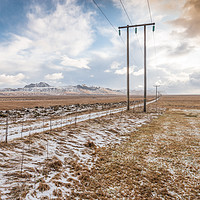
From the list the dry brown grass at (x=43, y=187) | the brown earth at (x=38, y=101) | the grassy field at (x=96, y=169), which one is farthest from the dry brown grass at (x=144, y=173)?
the brown earth at (x=38, y=101)

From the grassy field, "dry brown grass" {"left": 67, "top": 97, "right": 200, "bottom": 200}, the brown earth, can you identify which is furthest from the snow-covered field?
the brown earth

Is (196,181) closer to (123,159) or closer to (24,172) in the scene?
(123,159)

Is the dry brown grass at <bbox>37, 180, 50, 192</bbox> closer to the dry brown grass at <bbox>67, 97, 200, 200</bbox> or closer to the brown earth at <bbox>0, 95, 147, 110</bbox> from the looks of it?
the dry brown grass at <bbox>67, 97, 200, 200</bbox>

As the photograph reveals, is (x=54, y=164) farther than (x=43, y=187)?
Yes

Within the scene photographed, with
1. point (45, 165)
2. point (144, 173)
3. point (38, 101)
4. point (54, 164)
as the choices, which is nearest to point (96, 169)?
point (54, 164)

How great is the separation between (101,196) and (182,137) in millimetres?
9270

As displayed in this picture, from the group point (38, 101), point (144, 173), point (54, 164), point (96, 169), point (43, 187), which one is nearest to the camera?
point (43, 187)

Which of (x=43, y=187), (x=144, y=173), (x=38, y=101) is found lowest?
(x=144, y=173)

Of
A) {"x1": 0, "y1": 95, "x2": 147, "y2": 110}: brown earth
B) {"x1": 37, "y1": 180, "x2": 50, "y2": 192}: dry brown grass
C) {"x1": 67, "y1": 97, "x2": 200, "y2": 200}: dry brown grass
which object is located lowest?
{"x1": 67, "y1": 97, "x2": 200, "y2": 200}: dry brown grass

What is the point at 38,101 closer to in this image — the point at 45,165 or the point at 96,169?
the point at 45,165

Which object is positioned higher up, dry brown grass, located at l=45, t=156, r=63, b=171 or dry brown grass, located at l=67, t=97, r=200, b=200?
dry brown grass, located at l=45, t=156, r=63, b=171

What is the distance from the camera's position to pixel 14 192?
4.19 metres

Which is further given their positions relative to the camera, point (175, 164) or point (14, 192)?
point (175, 164)

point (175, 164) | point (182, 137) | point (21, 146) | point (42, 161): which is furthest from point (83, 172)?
point (182, 137)
